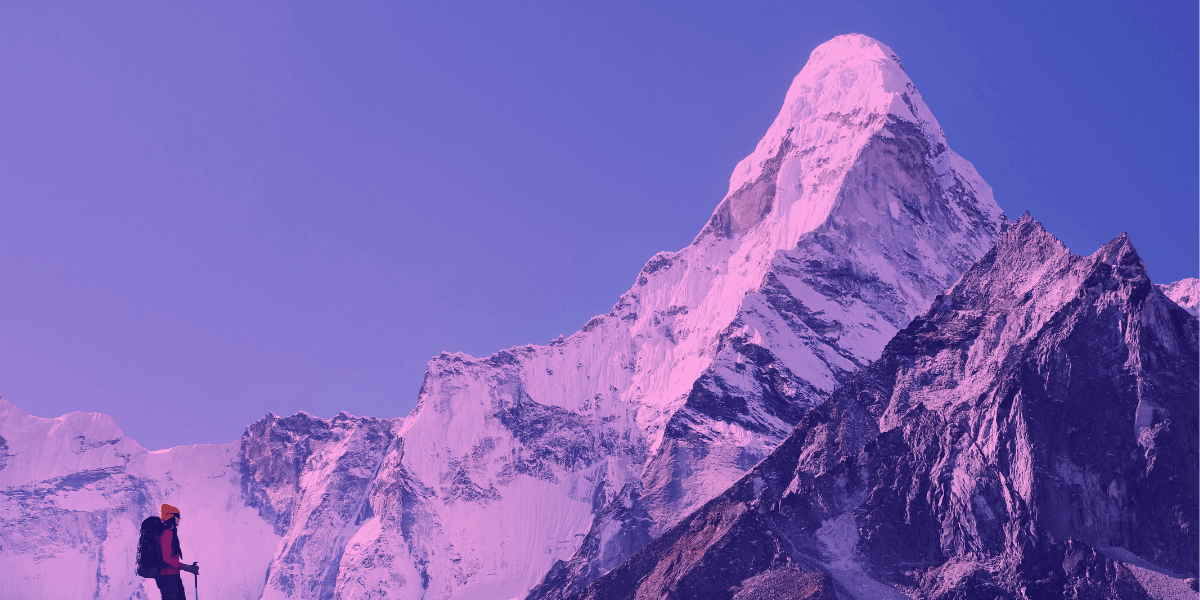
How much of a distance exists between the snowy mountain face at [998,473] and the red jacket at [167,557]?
79.5m

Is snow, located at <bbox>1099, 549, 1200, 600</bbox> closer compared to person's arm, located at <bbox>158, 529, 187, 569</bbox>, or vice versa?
person's arm, located at <bbox>158, 529, 187, 569</bbox>

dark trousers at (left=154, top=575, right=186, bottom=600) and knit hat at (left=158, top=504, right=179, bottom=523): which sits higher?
knit hat at (left=158, top=504, right=179, bottom=523)

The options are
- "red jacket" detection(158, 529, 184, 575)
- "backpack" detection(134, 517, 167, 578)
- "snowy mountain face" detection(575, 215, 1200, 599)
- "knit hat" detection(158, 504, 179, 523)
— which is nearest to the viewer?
"backpack" detection(134, 517, 167, 578)

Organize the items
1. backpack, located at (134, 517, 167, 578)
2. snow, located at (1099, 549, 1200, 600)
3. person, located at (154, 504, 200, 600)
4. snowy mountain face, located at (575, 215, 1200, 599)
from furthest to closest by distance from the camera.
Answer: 1. snowy mountain face, located at (575, 215, 1200, 599)
2. snow, located at (1099, 549, 1200, 600)
3. person, located at (154, 504, 200, 600)
4. backpack, located at (134, 517, 167, 578)

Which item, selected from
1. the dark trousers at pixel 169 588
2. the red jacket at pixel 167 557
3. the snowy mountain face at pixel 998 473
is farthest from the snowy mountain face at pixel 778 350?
the red jacket at pixel 167 557

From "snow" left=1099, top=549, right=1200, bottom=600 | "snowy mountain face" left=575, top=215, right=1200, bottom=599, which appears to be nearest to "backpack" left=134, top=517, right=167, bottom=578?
"snowy mountain face" left=575, top=215, right=1200, bottom=599

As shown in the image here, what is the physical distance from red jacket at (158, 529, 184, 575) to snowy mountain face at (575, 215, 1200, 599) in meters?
79.5

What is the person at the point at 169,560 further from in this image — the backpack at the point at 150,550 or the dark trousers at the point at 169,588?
the backpack at the point at 150,550

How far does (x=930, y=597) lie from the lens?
11975cm

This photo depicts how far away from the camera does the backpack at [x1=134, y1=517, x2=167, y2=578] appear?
158ft

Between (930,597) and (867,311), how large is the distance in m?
69.8

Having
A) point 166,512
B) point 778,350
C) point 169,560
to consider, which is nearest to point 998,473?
point 778,350

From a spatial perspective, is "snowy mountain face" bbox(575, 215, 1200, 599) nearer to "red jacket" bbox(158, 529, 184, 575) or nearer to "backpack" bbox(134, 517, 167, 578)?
"red jacket" bbox(158, 529, 184, 575)

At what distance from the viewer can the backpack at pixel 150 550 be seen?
158 ft
